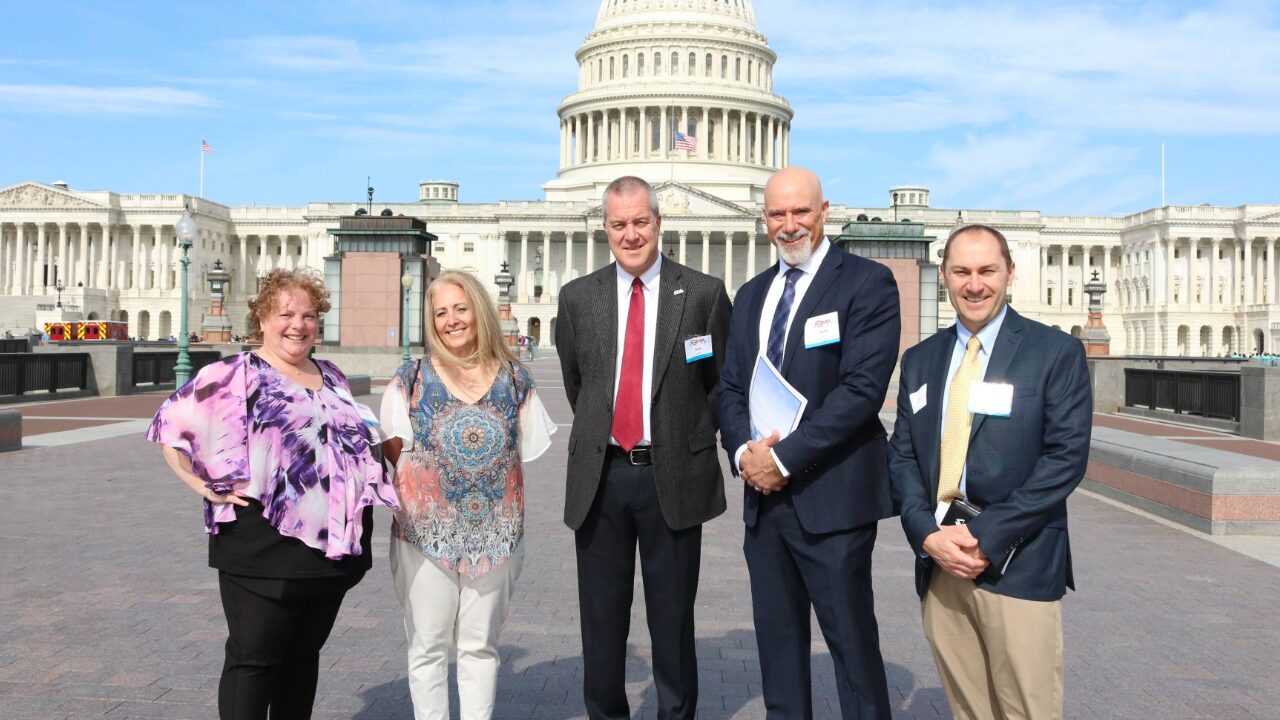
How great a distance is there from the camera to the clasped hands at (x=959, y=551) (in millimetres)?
4262

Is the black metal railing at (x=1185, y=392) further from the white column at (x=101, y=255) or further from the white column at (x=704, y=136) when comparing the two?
the white column at (x=101, y=255)

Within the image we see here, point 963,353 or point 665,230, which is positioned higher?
point 665,230

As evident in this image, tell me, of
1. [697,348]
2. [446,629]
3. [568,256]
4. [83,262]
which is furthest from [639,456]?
[83,262]

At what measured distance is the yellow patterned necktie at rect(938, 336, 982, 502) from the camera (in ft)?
14.6

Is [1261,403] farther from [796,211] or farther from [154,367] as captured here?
[154,367]

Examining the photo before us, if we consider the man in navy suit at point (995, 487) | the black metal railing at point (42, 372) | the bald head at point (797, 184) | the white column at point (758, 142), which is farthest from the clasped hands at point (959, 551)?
the white column at point (758, 142)

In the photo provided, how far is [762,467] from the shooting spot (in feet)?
15.7

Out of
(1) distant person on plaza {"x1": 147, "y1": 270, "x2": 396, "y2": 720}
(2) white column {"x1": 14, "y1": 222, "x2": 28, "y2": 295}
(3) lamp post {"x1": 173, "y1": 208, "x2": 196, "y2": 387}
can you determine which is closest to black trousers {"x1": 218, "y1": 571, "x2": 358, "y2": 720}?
(1) distant person on plaza {"x1": 147, "y1": 270, "x2": 396, "y2": 720}

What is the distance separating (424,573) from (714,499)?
55.6 inches

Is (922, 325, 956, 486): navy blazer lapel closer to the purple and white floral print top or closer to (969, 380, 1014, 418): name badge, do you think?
(969, 380, 1014, 418): name badge

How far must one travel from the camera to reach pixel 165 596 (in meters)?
7.89

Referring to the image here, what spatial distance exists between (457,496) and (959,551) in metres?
2.19

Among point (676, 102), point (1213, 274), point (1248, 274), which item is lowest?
point (1248, 274)

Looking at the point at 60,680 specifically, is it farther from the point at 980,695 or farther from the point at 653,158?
the point at 653,158
